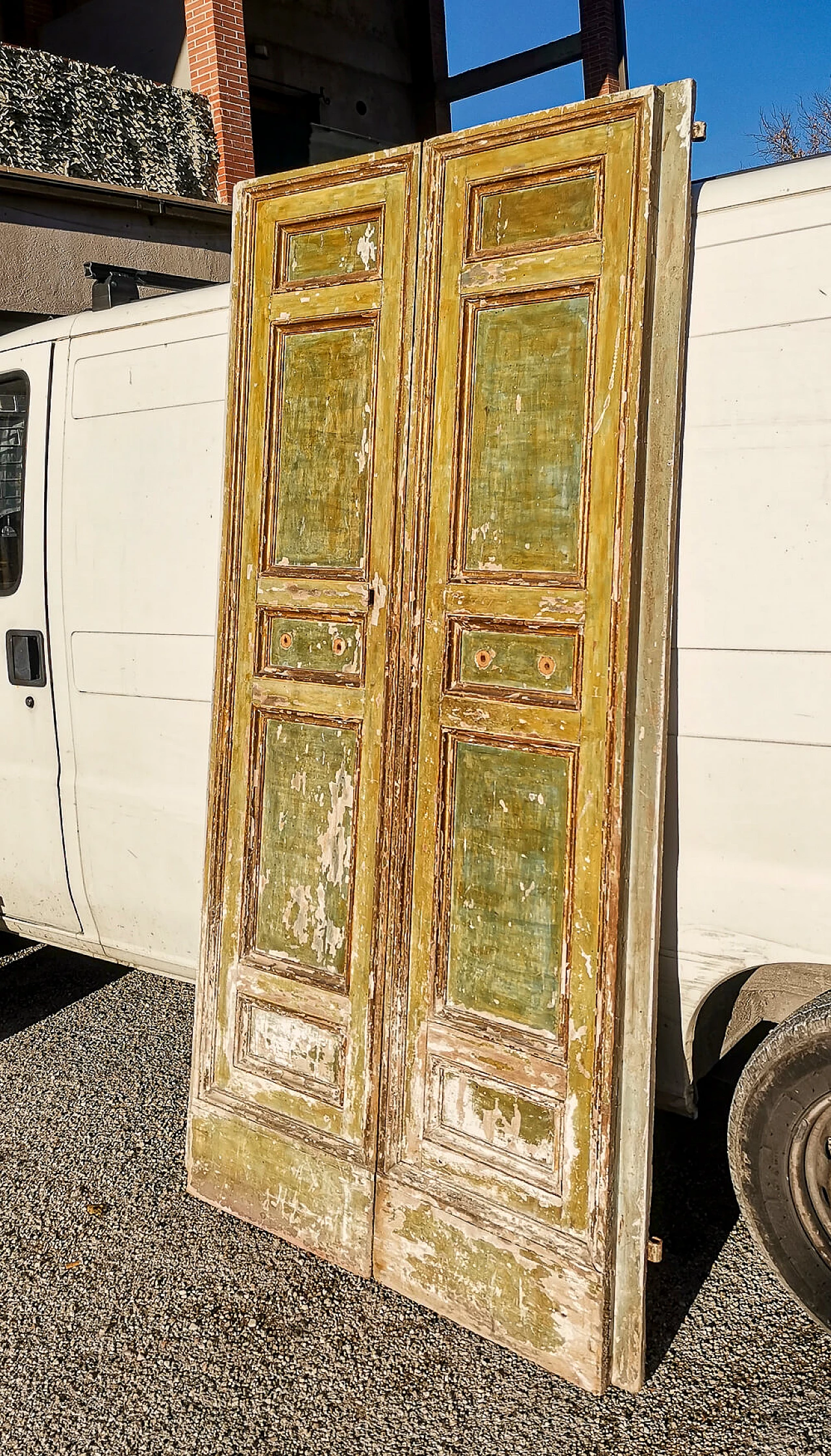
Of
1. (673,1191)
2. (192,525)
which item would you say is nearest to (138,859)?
(192,525)

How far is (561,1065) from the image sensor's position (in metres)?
2.78

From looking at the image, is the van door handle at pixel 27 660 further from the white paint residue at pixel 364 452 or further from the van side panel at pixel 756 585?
the van side panel at pixel 756 585

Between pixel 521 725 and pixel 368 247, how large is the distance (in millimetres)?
1359

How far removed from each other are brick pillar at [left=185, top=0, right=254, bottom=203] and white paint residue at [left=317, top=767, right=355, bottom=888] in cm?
1061

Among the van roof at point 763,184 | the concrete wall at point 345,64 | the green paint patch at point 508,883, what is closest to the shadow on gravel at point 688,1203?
the green paint patch at point 508,883

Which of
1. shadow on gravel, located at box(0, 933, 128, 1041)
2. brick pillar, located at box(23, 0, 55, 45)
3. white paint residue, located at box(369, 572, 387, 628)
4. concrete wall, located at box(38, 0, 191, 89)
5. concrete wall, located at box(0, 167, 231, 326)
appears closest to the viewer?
white paint residue, located at box(369, 572, 387, 628)

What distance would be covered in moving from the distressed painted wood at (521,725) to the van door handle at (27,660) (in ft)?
5.75

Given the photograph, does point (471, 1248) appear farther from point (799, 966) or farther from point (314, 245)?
point (314, 245)

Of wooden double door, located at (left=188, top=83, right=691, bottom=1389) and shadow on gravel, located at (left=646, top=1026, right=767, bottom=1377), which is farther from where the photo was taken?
shadow on gravel, located at (left=646, top=1026, right=767, bottom=1377)

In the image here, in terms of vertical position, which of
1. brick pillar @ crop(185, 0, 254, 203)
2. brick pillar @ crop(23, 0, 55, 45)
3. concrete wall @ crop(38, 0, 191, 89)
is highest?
brick pillar @ crop(23, 0, 55, 45)

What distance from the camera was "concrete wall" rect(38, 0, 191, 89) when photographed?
534 inches

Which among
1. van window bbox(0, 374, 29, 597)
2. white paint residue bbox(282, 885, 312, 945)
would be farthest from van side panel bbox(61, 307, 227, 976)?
white paint residue bbox(282, 885, 312, 945)

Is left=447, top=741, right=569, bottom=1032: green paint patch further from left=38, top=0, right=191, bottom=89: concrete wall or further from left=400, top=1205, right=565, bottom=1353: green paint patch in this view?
left=38, top=0, right=191, bottom=89: concrete wall

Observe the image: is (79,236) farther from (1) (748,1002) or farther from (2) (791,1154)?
(2) (791,1154)
